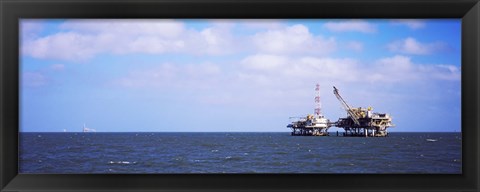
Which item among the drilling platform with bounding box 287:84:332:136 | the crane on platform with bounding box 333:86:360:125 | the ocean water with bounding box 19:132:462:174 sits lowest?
the ocean water with bounding box 19:132:462:174

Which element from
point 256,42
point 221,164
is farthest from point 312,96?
point 221,164

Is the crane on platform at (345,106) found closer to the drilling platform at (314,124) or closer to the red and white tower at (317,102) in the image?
the red and white tower at (317,102)

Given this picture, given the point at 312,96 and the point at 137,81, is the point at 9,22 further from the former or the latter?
the point at 137,81

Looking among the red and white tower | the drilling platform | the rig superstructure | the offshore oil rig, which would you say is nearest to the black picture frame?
the offshore oil rig

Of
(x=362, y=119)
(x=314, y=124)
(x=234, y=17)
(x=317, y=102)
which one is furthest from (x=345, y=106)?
(x=234, y=17)

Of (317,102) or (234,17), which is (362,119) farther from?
(234,17)

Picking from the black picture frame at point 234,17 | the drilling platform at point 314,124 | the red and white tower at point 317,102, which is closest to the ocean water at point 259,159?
the red and white tower at point 317,102

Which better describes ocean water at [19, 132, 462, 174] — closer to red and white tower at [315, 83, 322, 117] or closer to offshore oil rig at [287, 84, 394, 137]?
offshore oil rig at [287, 84, 394, 137]
